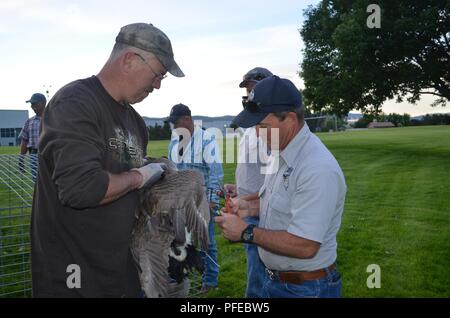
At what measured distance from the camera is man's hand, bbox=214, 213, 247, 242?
10.2 feet

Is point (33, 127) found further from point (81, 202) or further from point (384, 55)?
point (384, 55)

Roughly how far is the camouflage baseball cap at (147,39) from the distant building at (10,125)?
86561 mm

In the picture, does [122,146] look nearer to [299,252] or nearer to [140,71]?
[140,71]

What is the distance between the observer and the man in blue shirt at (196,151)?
6172 millimetres

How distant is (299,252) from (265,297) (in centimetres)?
77

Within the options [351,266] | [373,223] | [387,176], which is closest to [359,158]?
[387,176]

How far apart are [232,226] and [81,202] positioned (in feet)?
4.00

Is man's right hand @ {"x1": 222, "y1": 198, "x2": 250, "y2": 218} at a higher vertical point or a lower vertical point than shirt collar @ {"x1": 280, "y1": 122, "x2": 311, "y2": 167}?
lower

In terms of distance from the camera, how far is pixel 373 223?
1020 cm

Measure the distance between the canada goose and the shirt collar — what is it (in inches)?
30.7

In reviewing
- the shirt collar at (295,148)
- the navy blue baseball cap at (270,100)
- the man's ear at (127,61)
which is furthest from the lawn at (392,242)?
the man's ear at (127,61)
